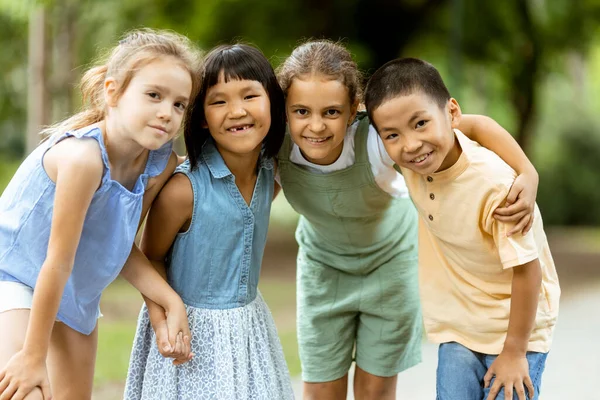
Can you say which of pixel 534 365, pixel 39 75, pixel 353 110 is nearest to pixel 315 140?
pixel 353 110

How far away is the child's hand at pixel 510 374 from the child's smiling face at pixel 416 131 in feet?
2.04

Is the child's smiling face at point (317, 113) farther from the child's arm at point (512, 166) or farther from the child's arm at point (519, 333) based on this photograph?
the child's arm at point (519, 333)

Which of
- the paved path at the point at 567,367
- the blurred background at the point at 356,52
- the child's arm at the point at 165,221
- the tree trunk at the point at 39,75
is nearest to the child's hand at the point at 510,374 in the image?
the child's arm at the point at 165,221

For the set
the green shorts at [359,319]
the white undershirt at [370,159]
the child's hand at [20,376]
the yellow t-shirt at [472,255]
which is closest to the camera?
the child's hand at [20,376]

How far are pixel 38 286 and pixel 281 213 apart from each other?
13.7 m

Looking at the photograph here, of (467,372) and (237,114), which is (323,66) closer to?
(237,114)

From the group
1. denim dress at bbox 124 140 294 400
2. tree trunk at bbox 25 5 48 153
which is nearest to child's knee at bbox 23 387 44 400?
denim dress at bbox 124 140 294 400

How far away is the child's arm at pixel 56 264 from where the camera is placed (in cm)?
226

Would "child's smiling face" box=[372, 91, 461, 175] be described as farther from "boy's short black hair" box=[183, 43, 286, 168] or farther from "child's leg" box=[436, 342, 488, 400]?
"child's leg" box=[436, 342, 488, 400]

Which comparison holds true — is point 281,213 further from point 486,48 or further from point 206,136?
point 206,136

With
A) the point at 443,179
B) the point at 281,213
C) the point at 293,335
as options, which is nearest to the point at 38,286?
the point at 443,179

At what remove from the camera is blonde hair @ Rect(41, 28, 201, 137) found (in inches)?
98.0

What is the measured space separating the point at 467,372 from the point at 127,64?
4.65 ft

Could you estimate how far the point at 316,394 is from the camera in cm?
330
